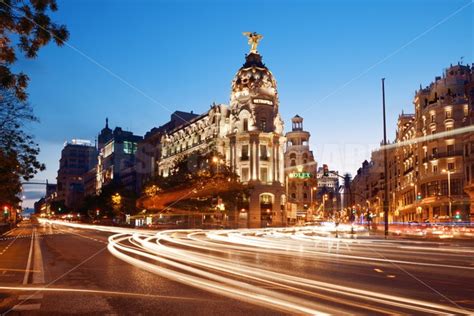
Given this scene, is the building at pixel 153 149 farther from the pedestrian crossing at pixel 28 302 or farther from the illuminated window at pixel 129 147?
the pedestrian crossing at pixel 28 302

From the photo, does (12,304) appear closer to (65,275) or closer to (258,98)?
(65,275)

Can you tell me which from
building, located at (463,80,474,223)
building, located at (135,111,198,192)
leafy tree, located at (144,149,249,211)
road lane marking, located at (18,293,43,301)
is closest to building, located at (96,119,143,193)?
building, located at (135,111,198,192)

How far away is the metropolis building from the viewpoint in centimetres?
8331

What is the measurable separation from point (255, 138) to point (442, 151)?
98.2 feet

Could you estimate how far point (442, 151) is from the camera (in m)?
75.4

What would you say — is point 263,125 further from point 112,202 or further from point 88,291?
point 88,291

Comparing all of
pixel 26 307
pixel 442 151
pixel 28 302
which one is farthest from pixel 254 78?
pixel 26 307

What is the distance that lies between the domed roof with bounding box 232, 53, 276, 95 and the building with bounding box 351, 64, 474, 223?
1043 inches

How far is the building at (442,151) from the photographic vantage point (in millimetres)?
70438

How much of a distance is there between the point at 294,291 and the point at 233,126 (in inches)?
2992

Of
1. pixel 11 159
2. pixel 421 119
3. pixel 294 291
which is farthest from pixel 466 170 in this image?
pixel 294 291

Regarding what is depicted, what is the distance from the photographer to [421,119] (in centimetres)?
8381

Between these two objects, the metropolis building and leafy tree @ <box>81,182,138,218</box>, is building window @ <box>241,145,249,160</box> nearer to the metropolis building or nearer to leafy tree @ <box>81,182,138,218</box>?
the metropolis building

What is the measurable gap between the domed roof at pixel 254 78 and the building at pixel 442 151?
87.0 ft
